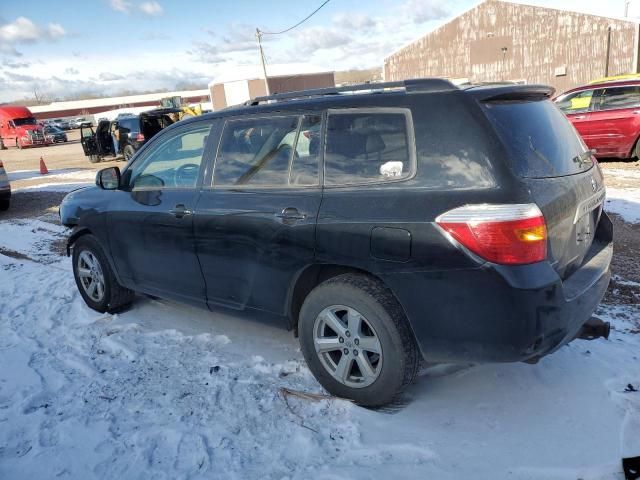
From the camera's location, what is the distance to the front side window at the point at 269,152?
10.4 feet

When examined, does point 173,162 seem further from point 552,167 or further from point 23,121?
point 23,121

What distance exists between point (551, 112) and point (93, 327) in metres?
3.99

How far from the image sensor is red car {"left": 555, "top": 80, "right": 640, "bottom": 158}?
10.4 meters

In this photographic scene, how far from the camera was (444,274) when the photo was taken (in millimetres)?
2516

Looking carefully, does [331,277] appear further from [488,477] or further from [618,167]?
[618,167]

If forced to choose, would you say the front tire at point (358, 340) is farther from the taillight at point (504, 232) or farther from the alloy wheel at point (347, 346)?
the taillight at point (504, 232)

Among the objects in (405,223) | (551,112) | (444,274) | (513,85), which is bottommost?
(444,274)

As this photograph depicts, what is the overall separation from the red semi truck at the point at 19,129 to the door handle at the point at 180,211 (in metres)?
37.6

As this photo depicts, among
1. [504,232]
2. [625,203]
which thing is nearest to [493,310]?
[504,232]

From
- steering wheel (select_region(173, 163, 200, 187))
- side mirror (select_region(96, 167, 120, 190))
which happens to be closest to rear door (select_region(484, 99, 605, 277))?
steering wheel (select_region(173, 163, 200, 187))

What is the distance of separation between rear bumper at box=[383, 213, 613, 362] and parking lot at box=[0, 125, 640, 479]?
491mm

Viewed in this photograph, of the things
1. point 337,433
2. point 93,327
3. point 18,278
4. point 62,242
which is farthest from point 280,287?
point 62,242

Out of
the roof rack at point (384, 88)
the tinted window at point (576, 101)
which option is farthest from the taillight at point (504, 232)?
the tinted window at point (576, 101)

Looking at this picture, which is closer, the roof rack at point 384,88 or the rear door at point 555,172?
the rear door at point 555,172
